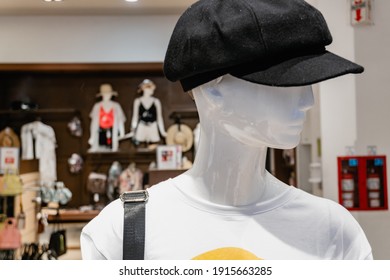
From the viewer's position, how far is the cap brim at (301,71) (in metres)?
0.60

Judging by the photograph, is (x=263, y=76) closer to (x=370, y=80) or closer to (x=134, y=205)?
(x=134, y=205)

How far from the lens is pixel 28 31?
3.33 ft

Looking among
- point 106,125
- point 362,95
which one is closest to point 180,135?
point 106,125

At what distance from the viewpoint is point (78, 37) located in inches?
43.9

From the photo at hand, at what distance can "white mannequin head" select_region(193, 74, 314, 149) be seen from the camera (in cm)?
63

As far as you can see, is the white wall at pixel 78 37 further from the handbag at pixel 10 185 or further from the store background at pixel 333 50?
the handbag at pixel 10 185

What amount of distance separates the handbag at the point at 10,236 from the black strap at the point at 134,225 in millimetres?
633

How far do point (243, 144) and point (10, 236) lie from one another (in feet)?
2.74

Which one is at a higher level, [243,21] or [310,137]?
[243,21]

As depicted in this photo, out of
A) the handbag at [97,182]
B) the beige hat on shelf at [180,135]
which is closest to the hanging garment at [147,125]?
the beige hat on shelf at [180,135]

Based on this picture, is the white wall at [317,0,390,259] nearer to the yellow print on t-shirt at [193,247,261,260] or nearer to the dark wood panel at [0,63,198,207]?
the yellow print on t-shirt at [193,247,261,260]

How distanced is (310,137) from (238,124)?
404 millimetres

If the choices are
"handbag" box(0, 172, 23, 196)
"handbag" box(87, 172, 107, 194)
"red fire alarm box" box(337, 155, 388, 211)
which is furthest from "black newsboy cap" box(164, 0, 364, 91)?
"handbag" box(87, 172, 107, 194)
